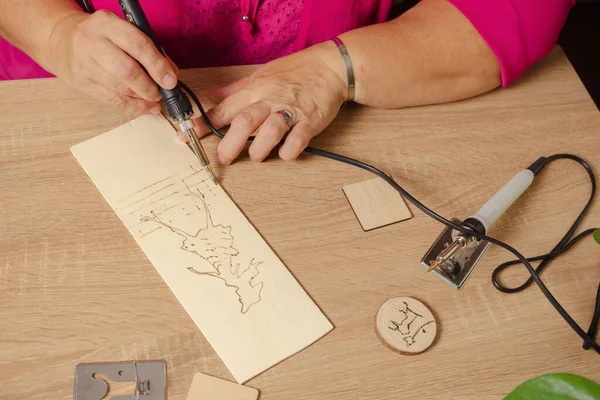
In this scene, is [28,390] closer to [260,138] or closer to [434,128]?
[260,138]

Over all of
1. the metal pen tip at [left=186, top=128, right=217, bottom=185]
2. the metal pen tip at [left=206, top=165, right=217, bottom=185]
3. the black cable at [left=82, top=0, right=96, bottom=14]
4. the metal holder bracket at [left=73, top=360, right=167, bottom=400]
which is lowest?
the metal holder bracket at [left=73, top=360, right=167, bottom=400]

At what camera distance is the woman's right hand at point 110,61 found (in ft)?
2.33

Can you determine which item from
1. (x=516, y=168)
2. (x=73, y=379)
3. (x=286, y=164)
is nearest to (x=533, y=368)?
(x=516, y=168)

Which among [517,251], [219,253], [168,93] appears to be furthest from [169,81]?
[517,251]

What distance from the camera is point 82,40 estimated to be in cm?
75

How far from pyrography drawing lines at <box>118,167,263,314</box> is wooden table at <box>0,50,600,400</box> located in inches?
1.7

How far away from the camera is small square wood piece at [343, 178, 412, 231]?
29.3 inches

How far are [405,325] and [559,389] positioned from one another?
0.29 m

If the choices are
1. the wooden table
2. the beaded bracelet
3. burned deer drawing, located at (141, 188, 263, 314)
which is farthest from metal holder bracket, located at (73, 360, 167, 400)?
the beaded bracelet

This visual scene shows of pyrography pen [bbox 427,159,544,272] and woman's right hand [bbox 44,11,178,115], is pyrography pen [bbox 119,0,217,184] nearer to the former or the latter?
woman's right hand [bbox 44,11,178,115]

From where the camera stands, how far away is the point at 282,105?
80 cm

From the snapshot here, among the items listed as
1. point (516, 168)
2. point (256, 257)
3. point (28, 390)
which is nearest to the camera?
point (28, 390)

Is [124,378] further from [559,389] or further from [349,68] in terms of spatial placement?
[349,68]

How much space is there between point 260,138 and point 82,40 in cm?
26
